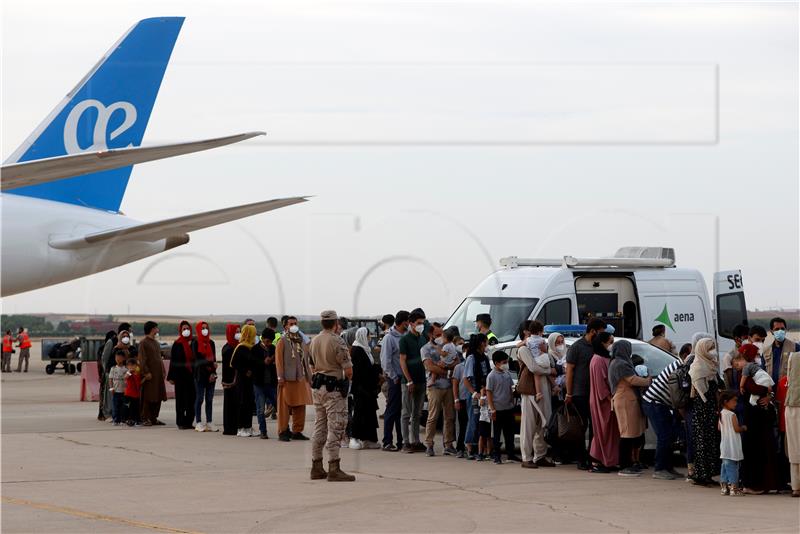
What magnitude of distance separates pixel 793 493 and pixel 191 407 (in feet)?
32.3

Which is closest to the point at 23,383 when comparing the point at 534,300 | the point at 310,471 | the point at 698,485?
the point at 534,300

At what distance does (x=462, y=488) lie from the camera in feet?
37.6

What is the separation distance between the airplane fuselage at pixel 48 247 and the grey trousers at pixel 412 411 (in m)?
3.72

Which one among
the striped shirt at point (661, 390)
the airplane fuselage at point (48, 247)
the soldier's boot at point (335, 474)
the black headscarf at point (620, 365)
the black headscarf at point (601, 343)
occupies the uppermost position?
the airplane fuselage at point (48, 247)

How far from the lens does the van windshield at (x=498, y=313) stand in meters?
17.2

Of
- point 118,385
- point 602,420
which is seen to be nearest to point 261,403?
point 118,385

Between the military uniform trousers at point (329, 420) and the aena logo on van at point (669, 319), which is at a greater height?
the aena logo on van at point (669, 319)

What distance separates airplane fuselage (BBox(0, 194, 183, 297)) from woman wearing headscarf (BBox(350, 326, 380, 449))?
309 centimetres

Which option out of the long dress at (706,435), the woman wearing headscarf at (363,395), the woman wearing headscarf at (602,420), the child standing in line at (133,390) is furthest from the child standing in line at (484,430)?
the child standing in line at (133,390)

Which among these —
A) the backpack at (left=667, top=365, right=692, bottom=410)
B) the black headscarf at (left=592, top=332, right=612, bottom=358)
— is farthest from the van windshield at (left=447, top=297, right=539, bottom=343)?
the backpack at (left=667, top=365, right=692, bottom=410)

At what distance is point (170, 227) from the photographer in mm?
12156

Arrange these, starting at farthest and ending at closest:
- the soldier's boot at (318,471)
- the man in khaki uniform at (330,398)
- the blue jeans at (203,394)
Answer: the blue jeans at (203,394) → the soldier's boot at (318,471) → the man in khaki uniform at (330,398)

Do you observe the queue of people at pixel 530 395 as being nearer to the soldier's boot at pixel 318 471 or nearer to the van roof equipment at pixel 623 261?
the soldier's boot at pixel 318 471

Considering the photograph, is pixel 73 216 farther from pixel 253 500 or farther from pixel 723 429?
pixel 723 429
